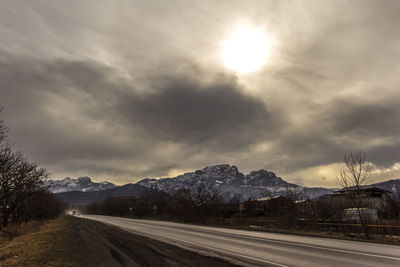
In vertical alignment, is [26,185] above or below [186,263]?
above

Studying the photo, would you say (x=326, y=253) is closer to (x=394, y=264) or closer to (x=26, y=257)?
(x=394, y=264)

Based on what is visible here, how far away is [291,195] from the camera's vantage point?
165 feet

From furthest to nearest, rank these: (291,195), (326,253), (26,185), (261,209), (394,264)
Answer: (261,209)
(291,195)
(26,185)
(326,253)
(394,264)

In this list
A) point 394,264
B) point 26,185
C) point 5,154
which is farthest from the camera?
point 26,185

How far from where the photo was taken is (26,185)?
114 ft

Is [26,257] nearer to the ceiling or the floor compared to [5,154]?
nearer to the floor

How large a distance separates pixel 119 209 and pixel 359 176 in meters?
133

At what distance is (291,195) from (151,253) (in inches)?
1669

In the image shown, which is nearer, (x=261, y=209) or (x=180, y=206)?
(x=180, y=206)

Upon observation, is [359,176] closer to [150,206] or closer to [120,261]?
[120,261]

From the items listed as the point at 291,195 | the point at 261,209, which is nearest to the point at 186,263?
the point at 291,195

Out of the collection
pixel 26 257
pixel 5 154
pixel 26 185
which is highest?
pixel 5 154

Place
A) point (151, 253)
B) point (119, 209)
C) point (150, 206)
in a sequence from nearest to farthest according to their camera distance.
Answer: point (151, 253) → point (150, 206) → point (119, 209)

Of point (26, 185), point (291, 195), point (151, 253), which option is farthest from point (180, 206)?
point (151, 253)
